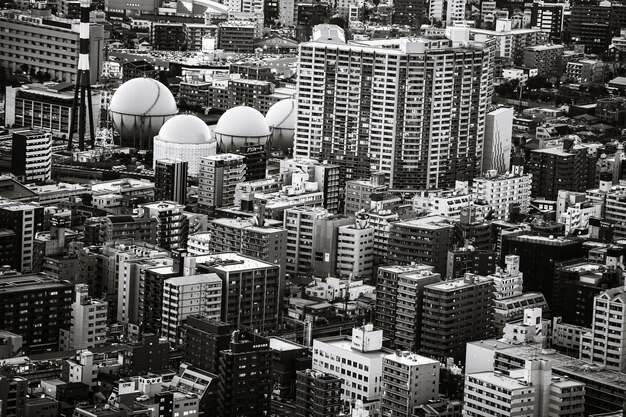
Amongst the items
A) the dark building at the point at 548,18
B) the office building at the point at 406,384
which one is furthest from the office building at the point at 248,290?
the dark building at the point at 548,18

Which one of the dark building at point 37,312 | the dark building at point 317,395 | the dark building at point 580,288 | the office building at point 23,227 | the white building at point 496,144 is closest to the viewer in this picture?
the dark building at point 317,395

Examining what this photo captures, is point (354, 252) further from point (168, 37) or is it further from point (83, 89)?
point (168, 37)

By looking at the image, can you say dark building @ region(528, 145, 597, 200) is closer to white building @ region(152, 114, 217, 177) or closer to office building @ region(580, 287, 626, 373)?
white building @ region(152, 114, 217, 177)

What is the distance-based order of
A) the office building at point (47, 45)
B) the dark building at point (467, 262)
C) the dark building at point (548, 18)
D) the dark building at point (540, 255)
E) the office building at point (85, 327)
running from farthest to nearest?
the dark building at point (548, 18), the office building at point (47, 45), the dark building at point (540, 255), the dark building at point (467, 262), the office building at point (85, 327)

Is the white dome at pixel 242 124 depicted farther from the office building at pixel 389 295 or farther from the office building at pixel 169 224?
the office building at pixel 389 295

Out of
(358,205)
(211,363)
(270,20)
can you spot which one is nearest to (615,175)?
(358,205)

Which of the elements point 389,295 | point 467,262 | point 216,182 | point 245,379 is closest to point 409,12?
point 216,182

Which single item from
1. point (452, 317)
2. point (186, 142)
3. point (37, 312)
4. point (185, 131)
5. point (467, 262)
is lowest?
point (37, 312)
